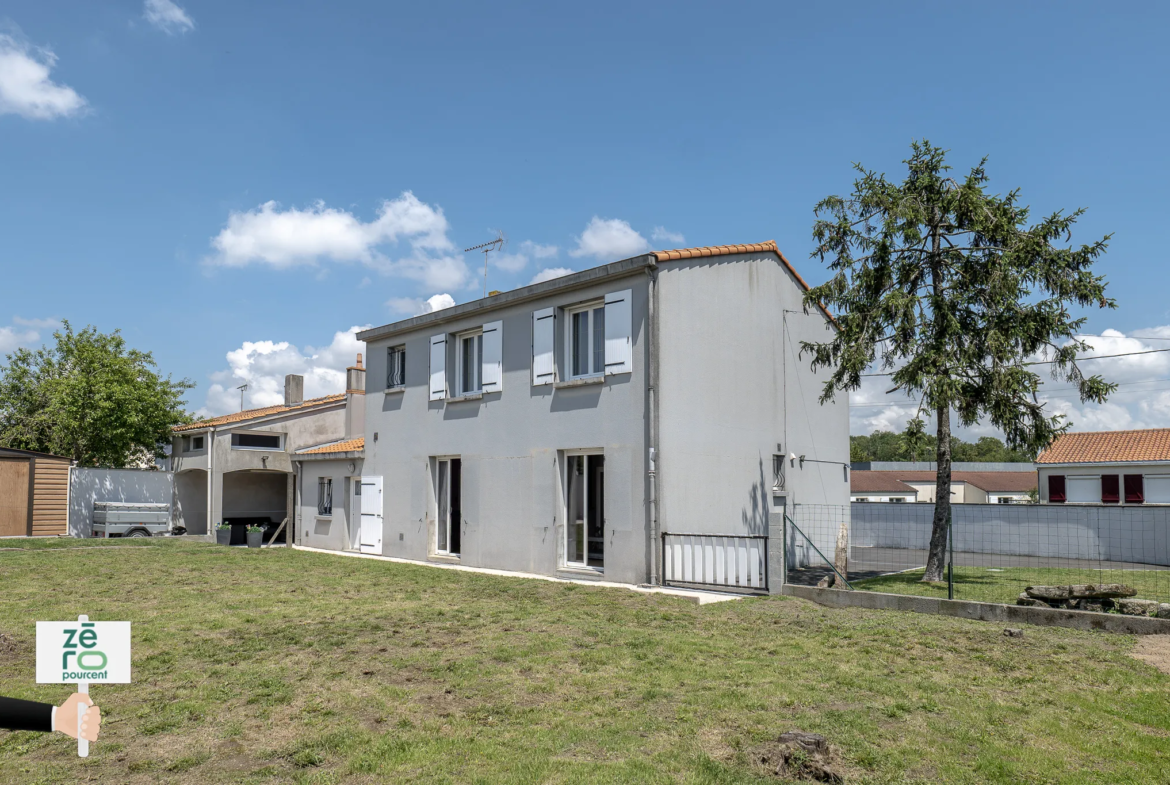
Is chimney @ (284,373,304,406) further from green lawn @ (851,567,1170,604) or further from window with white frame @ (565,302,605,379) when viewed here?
green lawn @ (851,567,1170,604)

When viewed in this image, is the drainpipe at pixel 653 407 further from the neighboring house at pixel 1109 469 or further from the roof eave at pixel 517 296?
the neighboring house at pixel 1109 469

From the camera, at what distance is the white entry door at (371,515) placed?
18.2 metres

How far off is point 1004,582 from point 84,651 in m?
13.8

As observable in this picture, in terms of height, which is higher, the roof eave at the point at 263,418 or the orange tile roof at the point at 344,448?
the roof eave at the point at 263,418

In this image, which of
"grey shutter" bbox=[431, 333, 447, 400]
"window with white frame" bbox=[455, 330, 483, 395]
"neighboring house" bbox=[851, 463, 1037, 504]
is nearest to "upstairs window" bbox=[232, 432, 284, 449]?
"grey shutter" bbox=[431, 333, 447, 400]

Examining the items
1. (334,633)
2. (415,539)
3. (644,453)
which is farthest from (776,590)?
(415,539)

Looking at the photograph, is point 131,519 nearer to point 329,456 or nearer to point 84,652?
point 329,456

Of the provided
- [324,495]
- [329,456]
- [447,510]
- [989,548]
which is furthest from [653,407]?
[989,548]

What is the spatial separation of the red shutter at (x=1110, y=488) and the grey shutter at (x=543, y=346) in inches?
920

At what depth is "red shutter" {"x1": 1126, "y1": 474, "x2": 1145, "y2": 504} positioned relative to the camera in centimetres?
2736

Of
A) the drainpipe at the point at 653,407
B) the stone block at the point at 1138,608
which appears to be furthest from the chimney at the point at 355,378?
the stone block at the point at 1138,608

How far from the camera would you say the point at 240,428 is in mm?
23672

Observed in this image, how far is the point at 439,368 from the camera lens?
16.9 metres

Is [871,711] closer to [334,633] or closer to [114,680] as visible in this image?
[114,680]
